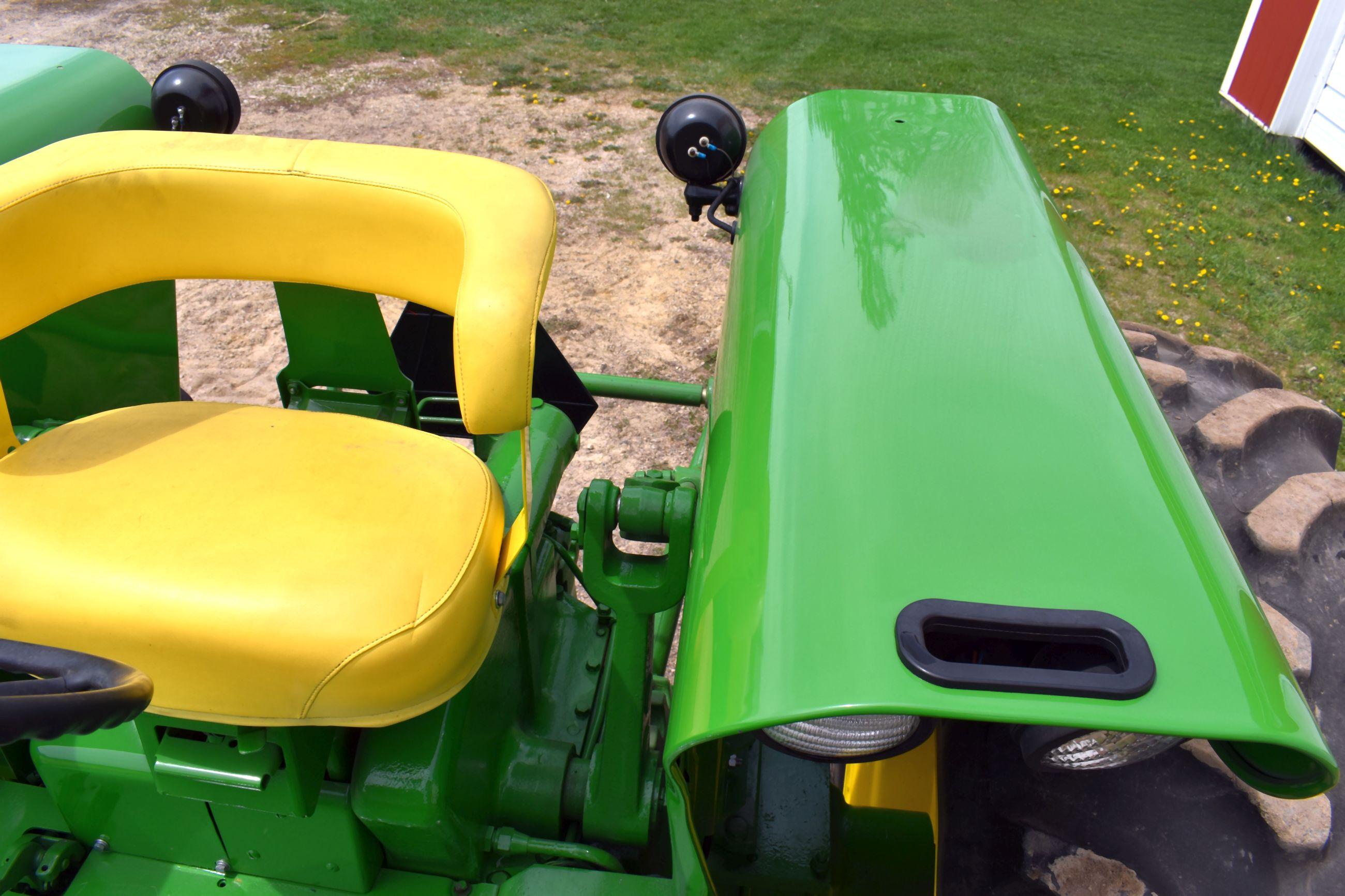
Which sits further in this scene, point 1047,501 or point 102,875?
point 102,875

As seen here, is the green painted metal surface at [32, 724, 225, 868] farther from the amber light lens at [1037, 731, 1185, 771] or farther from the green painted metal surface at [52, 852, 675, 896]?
the amber light lens at [1037, 731, 1185, 771]

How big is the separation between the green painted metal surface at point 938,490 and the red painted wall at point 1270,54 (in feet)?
19.1

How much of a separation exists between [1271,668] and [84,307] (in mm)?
1784

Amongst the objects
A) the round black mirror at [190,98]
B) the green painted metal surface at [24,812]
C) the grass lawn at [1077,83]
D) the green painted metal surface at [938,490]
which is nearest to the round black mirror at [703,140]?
the green painted metal surface at [938,490]

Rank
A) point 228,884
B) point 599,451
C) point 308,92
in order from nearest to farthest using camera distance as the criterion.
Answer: point 228,884 < point 599,451 < point 308,92

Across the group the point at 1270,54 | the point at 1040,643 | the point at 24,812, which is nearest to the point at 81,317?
the point at 24,812

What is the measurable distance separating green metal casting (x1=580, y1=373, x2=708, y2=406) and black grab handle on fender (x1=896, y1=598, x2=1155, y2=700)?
1438 millimetres

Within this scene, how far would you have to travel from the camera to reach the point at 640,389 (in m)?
2.04

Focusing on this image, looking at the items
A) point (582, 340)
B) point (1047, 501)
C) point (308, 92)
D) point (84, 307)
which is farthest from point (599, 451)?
point (308, 92)

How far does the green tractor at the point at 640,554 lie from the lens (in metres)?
0.62

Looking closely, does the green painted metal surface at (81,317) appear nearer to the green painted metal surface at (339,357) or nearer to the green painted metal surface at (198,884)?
the green painted metal surface at (339,357)

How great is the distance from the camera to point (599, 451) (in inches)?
114

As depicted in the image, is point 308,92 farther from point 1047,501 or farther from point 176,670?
point 1047,501

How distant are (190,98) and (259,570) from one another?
111 cm
